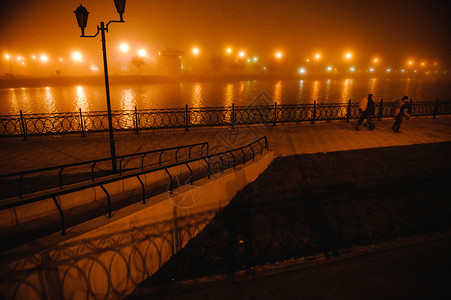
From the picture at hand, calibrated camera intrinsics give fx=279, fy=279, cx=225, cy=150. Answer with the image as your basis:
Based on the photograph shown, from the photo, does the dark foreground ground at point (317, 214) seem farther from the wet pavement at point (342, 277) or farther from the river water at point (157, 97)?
the river water at point (157, 97)

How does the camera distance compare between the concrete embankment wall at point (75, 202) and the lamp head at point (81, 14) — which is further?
the lamp head at point (81, 14)

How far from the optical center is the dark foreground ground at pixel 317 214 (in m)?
5.38

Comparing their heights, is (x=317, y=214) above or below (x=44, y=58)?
below

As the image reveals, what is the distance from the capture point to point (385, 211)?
6.45m

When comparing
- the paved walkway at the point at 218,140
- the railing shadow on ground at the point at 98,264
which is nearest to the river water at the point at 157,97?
the paved walkway at the point at 218,140

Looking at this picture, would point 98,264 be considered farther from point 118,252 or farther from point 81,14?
point 81,14

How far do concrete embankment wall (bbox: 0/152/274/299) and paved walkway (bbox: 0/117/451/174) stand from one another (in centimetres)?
378

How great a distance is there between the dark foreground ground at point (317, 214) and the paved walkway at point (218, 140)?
1600mm

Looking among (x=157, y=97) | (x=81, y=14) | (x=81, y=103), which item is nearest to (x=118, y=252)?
(x=81, y=14)

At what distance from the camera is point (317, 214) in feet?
21.0

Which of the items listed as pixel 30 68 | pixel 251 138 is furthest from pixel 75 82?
pixel 251 138

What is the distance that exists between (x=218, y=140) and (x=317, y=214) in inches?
198

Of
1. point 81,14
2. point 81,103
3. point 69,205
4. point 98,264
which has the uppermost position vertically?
point 81,14

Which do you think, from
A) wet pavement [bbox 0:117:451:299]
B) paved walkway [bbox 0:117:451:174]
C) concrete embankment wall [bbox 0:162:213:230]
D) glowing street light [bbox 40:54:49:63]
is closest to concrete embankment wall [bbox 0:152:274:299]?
wet pavement [bbox 0:117:451:299]
